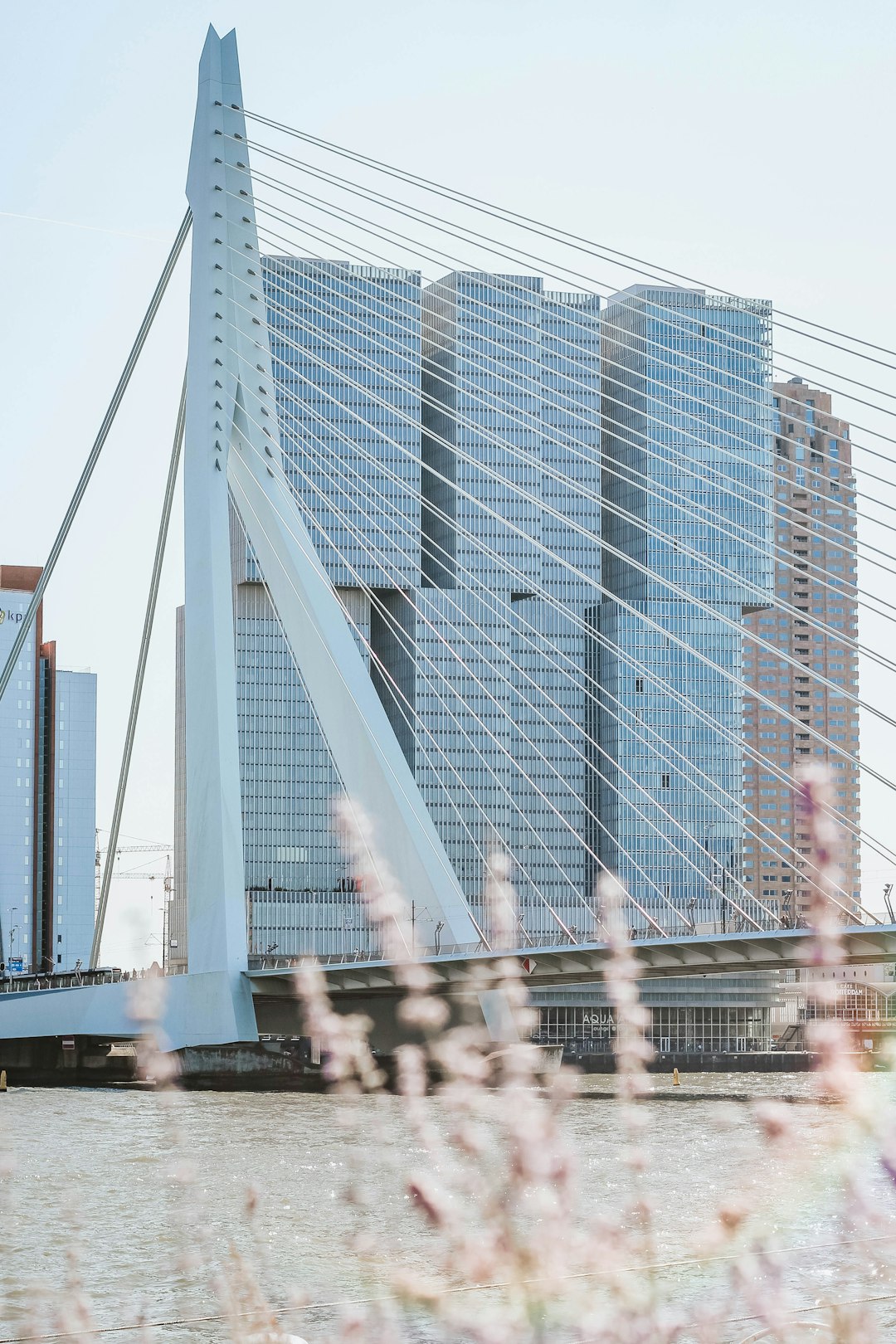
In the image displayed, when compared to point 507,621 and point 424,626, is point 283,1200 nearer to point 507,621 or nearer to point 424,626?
point 424,626

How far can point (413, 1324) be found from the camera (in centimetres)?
1241

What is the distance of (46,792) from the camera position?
477ft

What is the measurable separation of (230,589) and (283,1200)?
64.6 feet

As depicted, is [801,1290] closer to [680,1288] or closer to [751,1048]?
[680,1288]

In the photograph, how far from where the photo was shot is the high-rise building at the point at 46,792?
463 ft

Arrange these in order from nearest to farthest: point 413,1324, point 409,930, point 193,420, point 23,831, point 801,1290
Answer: point 413,1324
point 801,1290
point 409,930
point 193,420
point 23,831

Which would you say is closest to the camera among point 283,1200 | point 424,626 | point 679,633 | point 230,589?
point 283,1200

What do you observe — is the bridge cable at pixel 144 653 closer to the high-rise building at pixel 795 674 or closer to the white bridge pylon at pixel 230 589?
the white bridge pylon at pixel 230 589

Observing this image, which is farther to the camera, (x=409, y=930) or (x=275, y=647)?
(x=275, y=647)

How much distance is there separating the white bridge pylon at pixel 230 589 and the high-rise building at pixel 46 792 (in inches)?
3946

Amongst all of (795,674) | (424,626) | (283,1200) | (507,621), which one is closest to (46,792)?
(424,626)

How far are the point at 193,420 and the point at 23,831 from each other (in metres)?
107

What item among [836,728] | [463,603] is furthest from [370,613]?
[836,728]

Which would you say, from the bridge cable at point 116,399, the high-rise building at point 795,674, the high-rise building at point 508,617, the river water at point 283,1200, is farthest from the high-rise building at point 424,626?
the river water at point 283,1200
